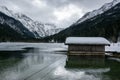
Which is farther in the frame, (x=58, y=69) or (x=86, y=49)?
(x=86, y=49)

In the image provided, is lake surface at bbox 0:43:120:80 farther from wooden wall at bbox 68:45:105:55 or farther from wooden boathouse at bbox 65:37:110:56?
wooden wall at bbox 68:45:105:55

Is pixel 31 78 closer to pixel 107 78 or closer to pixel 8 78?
pixel 8 78

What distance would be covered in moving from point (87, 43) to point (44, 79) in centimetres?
3112

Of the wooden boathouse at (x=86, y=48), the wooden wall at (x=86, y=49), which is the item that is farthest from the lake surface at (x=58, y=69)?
the wooden wall at (x=86, y=49)

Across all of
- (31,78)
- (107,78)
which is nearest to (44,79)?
(31,78)

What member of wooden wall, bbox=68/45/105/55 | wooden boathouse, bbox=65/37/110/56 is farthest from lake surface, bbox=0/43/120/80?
wooden wall, bbox=68/45/105/55

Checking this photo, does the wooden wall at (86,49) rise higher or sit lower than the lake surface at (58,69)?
higher

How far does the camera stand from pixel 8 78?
19828mm

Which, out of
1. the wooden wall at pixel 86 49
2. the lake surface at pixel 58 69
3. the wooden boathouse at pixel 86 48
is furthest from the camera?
the wooden wall at pixel 86 49

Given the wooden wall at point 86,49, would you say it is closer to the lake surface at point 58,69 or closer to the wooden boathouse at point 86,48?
the wooden boathouse at point 86,48

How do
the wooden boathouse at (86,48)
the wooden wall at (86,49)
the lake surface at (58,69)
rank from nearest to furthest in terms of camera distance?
the lake surface at (58,69) < the wooden boathouse at (86,48) < the wooden wall at (86,49)

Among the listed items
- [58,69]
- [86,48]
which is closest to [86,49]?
[86,48]

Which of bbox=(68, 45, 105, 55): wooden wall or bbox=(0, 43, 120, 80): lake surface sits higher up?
bbox=(68, 45, 105, 55): wooden wall

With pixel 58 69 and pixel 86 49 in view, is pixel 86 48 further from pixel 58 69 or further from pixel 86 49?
pixel 58 69
